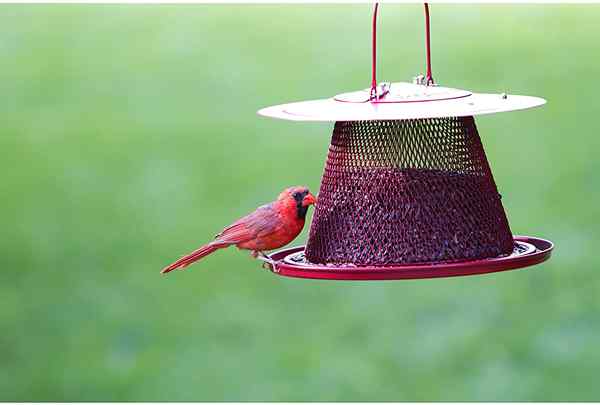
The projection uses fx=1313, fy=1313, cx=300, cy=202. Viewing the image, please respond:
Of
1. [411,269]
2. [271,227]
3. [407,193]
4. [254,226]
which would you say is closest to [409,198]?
[407,193]

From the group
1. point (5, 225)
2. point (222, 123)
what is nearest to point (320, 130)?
point (222, 123)

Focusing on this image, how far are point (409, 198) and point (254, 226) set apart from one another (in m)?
1.04

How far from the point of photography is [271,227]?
25.5 ft

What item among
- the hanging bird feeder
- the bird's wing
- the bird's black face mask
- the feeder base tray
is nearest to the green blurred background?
the bird's wing

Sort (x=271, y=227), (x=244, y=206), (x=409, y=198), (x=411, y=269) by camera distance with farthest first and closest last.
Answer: (x=244, y=206), (x=271, y=227), (x=409, y=198), (x=411, y=269)

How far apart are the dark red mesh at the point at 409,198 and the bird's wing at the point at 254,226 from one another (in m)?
0.31

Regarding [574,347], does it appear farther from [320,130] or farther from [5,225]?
[5,225]

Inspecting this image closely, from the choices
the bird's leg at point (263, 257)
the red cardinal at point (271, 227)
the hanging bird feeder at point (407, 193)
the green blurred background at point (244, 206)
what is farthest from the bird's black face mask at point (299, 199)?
the green blurred background at point (244, 206)

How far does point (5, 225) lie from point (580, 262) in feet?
21.9

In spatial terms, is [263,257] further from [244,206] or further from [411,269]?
[244,206]

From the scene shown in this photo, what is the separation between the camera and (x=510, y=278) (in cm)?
1475

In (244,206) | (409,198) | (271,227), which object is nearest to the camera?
(409,198)

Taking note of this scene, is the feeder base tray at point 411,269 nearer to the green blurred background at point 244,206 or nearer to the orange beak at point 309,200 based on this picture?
the orange beak at point 309,200

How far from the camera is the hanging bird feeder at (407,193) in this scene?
282 inches
